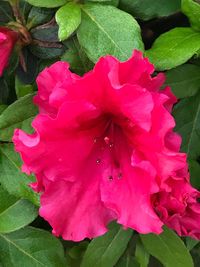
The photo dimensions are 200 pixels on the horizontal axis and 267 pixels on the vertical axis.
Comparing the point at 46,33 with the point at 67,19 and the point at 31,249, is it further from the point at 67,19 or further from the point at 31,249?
the point at 31,249

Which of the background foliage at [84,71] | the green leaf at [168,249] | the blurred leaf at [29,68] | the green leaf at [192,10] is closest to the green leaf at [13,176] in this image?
the background foliage at [84,71]

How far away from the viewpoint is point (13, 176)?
1009mm

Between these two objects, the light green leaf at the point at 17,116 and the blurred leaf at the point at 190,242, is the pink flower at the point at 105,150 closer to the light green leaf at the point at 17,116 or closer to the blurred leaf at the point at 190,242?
the light green leaf at the point at 17,116

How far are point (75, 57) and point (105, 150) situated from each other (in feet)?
0.53

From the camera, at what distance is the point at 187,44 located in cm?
93

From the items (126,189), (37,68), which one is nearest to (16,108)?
(37,68)

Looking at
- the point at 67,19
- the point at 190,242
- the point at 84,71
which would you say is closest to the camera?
the point at 67,19

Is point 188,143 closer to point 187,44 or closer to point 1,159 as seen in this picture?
point 187,44

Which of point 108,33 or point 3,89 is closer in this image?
point 108,33

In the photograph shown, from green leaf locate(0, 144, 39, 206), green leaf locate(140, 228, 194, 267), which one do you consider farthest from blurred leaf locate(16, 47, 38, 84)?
green leaf locate(140, 228, 194, 267)

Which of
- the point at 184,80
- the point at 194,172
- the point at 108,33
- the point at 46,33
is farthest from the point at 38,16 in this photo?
the point at 194,172

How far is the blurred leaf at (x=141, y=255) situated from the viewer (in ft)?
3.57

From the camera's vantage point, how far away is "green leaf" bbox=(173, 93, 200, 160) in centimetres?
104

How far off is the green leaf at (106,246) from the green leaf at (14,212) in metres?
0.12
